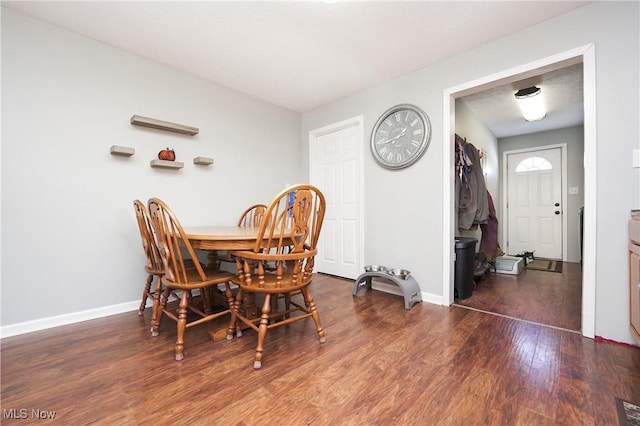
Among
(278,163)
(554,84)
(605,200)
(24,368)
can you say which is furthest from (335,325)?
(554,84)

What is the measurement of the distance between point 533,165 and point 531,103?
2066mm

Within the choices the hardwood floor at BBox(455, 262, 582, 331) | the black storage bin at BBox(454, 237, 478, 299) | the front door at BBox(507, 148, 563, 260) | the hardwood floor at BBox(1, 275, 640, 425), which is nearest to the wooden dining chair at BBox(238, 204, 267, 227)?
the hardwood floor at BBox(1, 275, 640, 425)

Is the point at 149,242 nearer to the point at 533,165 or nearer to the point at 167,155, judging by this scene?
the point at 167,155

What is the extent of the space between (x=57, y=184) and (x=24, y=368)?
1288 mm

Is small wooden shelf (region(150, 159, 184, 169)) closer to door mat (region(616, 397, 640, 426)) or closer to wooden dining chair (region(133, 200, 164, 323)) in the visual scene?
wooden dining chair (region(133, 200, 164, 323))

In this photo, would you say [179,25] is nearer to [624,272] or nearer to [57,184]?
[57,184]

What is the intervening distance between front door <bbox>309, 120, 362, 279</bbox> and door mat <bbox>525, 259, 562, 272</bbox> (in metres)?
2.94

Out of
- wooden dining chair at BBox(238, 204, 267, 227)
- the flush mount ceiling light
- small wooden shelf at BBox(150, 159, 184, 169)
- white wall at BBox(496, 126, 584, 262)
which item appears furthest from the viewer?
white wall at BBox(496, 126, 584, 262)

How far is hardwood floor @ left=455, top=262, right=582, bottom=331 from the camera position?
2.22m

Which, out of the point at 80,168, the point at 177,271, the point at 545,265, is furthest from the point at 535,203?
the point at 80,168

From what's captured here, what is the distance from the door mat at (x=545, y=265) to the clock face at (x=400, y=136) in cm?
302

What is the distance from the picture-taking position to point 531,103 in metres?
3.51

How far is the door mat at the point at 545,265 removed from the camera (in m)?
4.04

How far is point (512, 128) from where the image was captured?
4.71 meters
